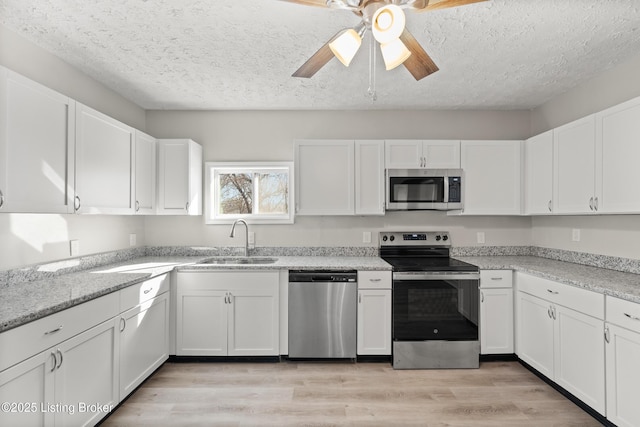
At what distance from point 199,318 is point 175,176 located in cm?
141

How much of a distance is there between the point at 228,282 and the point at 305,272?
2.30ft

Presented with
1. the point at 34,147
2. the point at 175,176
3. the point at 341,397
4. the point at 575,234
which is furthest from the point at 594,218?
the point at 34,147

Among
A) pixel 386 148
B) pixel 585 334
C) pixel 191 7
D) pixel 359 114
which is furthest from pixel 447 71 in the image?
pixel 585 334

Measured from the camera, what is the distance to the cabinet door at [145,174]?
297 cm

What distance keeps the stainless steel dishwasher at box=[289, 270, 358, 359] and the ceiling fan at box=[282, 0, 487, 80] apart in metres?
1.81

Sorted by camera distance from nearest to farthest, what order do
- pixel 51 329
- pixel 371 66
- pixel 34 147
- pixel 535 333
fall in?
1. pixel 51 329
2. pixel 34 147
3. pixel 371 66
4. pixel 535 333

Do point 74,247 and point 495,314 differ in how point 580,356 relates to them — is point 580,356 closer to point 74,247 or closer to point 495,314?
point 495,314

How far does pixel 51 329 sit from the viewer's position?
1616 millimetres

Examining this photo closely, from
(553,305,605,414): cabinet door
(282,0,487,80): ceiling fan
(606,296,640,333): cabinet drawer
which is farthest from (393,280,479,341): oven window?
(282,0,487,80): ceiling fan

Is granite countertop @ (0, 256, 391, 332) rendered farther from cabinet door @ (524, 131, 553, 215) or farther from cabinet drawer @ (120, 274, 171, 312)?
cabinet door @ (524, 131, 553, 215)

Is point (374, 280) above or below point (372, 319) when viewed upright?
above

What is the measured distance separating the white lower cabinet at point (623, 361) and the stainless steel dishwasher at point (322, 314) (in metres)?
1.73

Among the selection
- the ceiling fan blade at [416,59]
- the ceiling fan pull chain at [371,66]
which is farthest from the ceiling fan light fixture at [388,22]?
the ceiling fan pull chain at [371,66]

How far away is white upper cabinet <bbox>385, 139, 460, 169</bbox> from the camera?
10.9 feet
